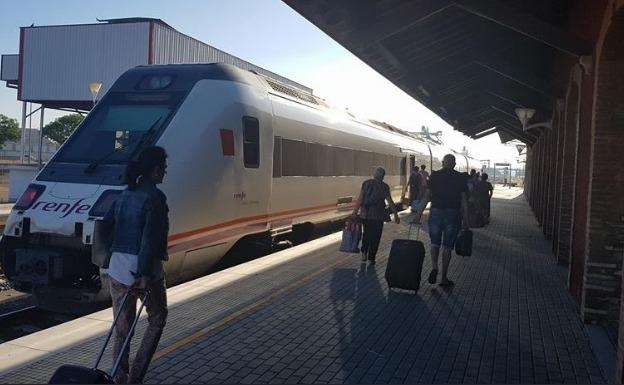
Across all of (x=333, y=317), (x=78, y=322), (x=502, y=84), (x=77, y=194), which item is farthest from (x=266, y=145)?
(x=502, y=84)

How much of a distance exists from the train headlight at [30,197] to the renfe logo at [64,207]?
0.44ft

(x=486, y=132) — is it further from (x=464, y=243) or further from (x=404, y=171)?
(x=464, y=243)

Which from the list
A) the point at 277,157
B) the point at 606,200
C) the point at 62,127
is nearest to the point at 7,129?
the point at 62,127

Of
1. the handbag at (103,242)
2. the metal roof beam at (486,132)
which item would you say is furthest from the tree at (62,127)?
the handbag at (103,242)

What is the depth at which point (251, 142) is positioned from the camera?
26.9 feet

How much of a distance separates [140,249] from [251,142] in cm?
483

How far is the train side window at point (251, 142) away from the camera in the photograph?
26.4ft

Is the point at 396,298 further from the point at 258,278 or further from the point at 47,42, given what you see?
the point at 47,42

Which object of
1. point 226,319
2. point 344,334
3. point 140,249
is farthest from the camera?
point 226,319

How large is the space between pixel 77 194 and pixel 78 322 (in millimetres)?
1835

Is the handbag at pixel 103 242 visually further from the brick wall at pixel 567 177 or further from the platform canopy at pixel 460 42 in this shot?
the brick wall at pixel 567 177

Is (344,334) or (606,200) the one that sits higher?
(606,200)

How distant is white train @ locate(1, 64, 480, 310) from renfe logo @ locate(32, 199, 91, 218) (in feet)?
0.05

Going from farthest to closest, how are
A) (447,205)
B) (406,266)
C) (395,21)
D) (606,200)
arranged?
(395,21), (447,205), (406,266), (606,200)
